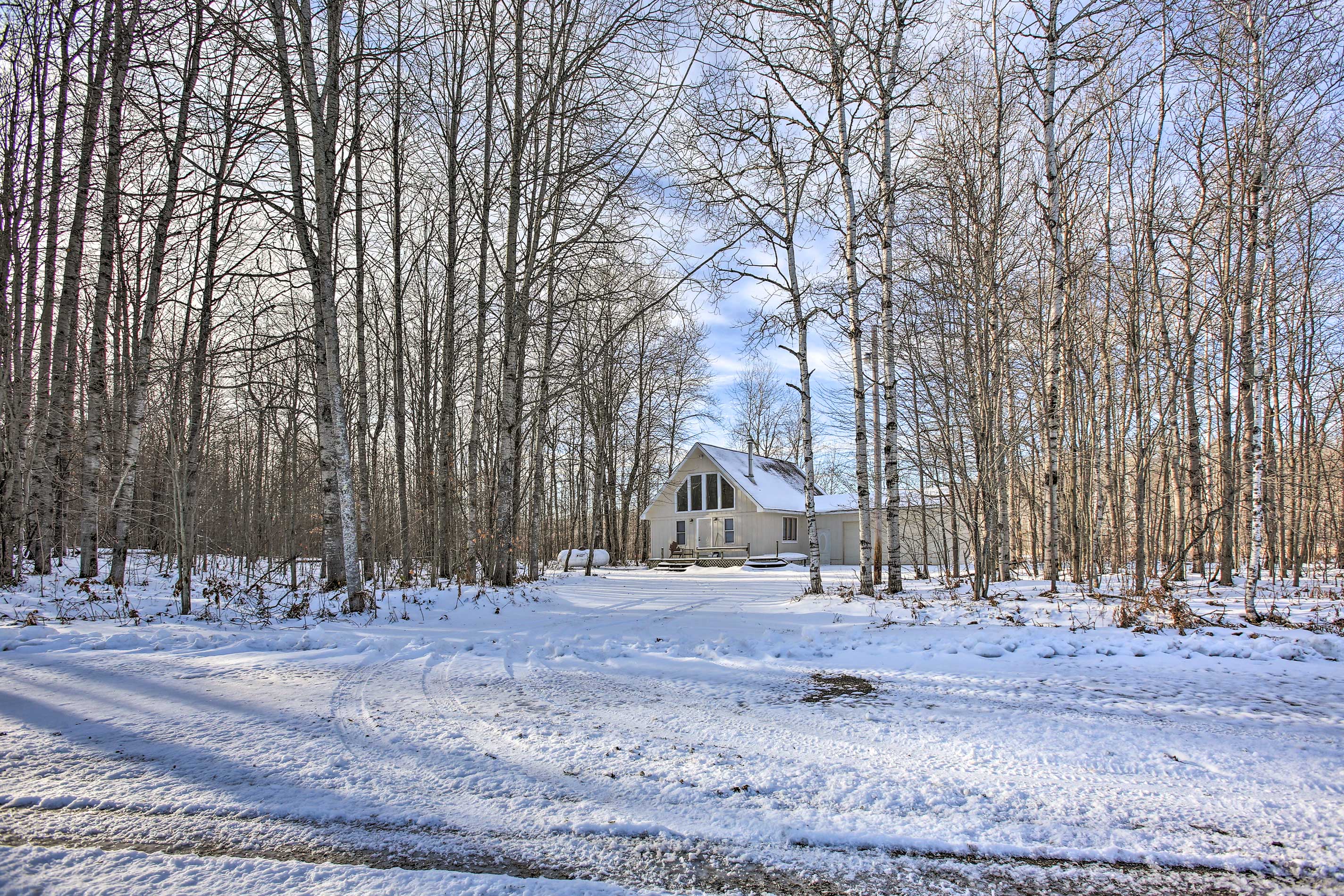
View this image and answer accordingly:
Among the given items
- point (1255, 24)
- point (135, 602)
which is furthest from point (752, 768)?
point (1255, 24)

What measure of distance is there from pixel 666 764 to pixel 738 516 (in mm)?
28083

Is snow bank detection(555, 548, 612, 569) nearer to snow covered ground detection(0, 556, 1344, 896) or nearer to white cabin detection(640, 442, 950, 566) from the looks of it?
white cabin detection(640, 442, 950, 566)

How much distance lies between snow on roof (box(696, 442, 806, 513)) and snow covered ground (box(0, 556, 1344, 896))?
24.1m

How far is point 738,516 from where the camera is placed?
31.0m

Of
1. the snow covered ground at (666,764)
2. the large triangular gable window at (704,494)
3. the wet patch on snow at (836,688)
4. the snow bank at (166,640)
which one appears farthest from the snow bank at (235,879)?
the large triangular gable window at (704,494)

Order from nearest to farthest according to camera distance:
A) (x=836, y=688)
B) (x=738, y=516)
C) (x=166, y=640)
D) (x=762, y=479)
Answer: (x=836, y=688), (x=166, y=640), (x=738, y=516), (x=762, y=479)

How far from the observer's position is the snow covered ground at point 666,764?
2199mm

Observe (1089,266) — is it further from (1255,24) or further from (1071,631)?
(1071,631)

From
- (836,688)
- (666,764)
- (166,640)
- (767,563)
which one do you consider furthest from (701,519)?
(666,764)

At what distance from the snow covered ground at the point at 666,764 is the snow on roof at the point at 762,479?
2409 centimetres

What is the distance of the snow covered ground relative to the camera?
2.20 meters

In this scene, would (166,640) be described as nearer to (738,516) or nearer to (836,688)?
(836,688)

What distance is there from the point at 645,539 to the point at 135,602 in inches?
1102

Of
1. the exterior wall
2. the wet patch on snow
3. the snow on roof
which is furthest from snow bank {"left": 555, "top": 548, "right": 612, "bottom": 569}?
the wet patch on snow
